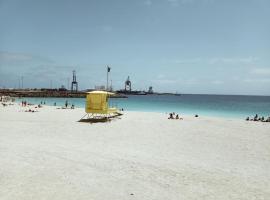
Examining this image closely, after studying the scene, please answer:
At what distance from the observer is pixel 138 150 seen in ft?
34.8

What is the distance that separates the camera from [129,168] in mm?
7816

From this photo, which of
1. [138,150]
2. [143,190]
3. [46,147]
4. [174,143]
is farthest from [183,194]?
[174,143]

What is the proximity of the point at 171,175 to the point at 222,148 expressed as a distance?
4.97m

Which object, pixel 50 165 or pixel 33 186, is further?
pixel 50 165

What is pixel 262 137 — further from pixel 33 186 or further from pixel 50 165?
pixel 33 186

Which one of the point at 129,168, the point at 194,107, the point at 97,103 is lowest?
the point at 129,168

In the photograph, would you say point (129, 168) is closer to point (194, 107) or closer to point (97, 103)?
point (97, 103)

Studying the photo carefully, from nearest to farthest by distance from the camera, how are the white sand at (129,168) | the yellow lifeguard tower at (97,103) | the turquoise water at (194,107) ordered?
1. the white sand at (129,168)
2. the yellow lifeguard tower at (97,103)
3. the turquoise water at (194,107)

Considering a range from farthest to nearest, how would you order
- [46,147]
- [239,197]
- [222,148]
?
1. [222,148]
2. [46,147]
3. [239,197]

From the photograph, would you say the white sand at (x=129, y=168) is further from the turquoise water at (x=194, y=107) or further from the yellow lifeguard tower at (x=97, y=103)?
the turquoise water at (x=194, y=107)

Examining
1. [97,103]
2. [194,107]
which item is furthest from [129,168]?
[194,107]

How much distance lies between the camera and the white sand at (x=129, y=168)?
19.9ft

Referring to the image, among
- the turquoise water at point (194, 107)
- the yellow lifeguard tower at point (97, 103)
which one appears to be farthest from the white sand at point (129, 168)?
the turquoise water at point (194, 107)

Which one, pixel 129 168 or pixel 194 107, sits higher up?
pixel 194 107
